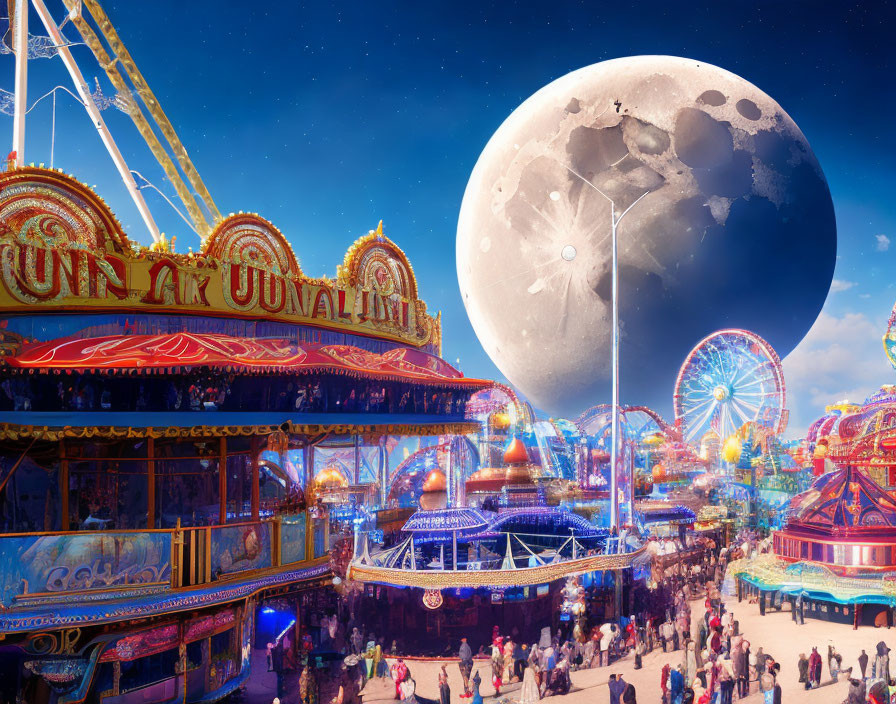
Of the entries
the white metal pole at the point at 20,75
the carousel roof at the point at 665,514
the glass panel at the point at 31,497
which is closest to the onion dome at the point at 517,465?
the carousel roof at the point at 665,514

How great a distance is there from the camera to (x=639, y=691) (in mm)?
16344

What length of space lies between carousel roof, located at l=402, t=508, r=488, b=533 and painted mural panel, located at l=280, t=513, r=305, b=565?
13.3ft

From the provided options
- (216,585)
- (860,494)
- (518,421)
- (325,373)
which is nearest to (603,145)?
(518,421)

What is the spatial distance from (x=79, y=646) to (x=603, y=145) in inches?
1041

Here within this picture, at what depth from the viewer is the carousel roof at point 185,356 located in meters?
13.2

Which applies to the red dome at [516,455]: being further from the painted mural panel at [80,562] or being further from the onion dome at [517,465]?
the painted mural panel at [80,562]

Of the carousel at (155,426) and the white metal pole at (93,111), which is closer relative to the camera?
the carousel at (155,426)

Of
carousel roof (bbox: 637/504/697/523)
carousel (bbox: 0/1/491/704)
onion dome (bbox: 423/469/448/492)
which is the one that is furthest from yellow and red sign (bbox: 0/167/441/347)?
carousel roof (bbox: 637/504/697/523)

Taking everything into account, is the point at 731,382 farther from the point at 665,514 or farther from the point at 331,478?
the point at 331,478

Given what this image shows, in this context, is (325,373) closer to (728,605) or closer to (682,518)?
(728,605)

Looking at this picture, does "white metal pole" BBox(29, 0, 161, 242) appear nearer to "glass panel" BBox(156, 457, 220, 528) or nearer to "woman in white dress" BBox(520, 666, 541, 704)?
"glass panel" BBox(156, 457, 220, 528)

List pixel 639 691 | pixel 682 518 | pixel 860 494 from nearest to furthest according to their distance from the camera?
pixel 639 691, pixel 860 494, pixel 682 518

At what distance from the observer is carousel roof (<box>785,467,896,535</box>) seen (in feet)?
71.5

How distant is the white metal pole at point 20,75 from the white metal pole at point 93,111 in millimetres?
970
